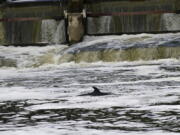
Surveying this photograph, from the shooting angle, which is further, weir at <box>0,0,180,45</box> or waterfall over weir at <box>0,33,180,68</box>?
weir at <box>0,0,180,45</box>

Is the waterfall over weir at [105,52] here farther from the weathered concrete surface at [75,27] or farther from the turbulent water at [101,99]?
the weathered concrete surface at [75,27]

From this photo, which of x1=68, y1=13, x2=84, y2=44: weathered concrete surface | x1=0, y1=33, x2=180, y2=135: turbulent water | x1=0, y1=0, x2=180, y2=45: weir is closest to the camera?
x1=0, y1=33, x2=180, y2=135: turbulent water

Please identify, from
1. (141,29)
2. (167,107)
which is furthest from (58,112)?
(141,29)

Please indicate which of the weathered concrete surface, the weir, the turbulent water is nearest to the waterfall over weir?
the turbulent water

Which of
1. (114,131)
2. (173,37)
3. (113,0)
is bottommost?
(114,131)

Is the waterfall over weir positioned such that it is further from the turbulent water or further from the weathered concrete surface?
the weathered concrete surface

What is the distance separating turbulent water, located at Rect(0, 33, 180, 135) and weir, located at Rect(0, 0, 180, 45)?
225 centimetres

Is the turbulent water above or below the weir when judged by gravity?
below

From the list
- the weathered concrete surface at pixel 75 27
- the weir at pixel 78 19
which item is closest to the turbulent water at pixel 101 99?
the weathered concrete surface at pixel 75 27

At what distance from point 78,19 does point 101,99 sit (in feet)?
32.6

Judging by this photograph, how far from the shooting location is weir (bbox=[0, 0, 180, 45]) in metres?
16.5

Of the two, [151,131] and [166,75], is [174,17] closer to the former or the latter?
[166,75]

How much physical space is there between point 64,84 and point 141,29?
8.03 meters

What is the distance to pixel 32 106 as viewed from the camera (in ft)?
21.5
